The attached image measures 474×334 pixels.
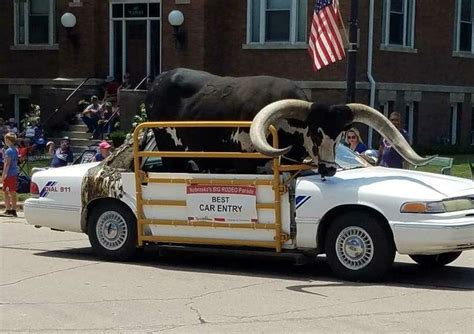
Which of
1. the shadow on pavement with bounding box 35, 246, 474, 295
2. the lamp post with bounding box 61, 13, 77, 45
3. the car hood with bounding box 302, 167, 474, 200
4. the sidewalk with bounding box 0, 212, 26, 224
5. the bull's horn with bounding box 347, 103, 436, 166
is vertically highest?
the lamp post with bounding box 61, 13, 77, 45

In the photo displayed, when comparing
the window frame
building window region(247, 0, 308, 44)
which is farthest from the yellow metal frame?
the window frame

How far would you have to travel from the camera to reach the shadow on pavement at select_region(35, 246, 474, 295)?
32.1 ft

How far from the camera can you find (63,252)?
39.5 ft

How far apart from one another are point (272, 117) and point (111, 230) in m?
2.64

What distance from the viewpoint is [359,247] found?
9680 millimetres

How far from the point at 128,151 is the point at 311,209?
2.67 m

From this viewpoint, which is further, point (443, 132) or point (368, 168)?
point (443, 132)

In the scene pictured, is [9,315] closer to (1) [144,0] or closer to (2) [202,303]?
(2) [202,303]

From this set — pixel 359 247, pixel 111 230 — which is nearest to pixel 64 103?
pixel 111 230

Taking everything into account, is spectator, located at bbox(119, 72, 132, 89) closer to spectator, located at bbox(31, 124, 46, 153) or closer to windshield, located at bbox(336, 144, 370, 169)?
spectator, located at bbox(31, 124, 46, 153)

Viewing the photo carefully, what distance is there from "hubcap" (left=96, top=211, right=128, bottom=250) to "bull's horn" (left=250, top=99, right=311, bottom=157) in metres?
2.32

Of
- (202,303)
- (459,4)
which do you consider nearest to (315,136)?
(202,303)

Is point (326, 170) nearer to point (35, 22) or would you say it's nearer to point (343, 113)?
point (343, 113)

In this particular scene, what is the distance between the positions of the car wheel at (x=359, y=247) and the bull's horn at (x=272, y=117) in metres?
1.04
